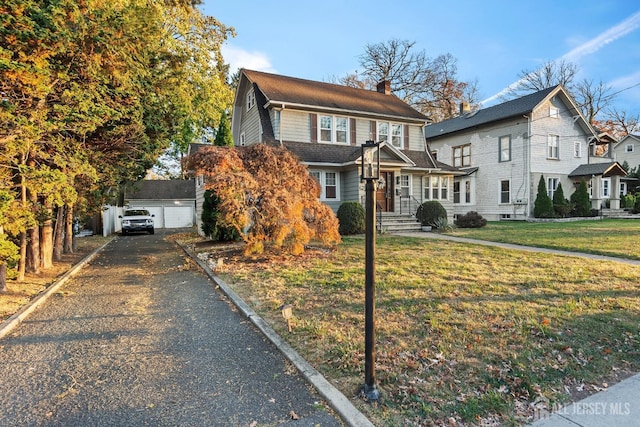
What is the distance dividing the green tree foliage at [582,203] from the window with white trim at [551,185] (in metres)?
1.31

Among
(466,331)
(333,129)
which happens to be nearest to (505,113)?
(333,129)

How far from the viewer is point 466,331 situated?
4.30 meters

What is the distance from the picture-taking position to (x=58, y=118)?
6.59 meters

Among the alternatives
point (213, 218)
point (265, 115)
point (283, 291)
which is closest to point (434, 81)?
point (265, 115)

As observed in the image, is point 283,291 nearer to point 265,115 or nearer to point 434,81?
point 265,115

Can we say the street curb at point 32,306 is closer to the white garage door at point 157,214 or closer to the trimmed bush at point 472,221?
the trimmed bush at point 472,221

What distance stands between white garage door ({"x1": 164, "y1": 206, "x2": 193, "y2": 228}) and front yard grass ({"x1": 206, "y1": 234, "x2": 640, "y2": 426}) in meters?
23.6

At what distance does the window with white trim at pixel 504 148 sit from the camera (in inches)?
915

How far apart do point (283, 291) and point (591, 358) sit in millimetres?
4443

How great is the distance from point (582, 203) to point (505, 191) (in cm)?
450

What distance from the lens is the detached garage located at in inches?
1146

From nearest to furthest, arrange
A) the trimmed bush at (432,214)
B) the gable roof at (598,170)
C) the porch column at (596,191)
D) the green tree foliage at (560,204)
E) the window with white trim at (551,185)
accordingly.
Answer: the trimmed bush at (432,214)
the green tree foliage at (560,204)
the gable roof at (598,170)
the window with white trim at (551,185)
the porch column at (596,191)

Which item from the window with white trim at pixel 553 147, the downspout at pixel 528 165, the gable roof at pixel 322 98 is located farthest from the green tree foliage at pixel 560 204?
the gable roof at pixel 322 98

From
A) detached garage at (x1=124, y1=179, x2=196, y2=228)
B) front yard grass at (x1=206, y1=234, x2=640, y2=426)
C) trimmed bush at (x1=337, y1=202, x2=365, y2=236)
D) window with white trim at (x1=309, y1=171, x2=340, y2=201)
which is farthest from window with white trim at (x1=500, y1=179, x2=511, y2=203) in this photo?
detached garage at (x1=124, y1=179, x2=196, y2=228)
